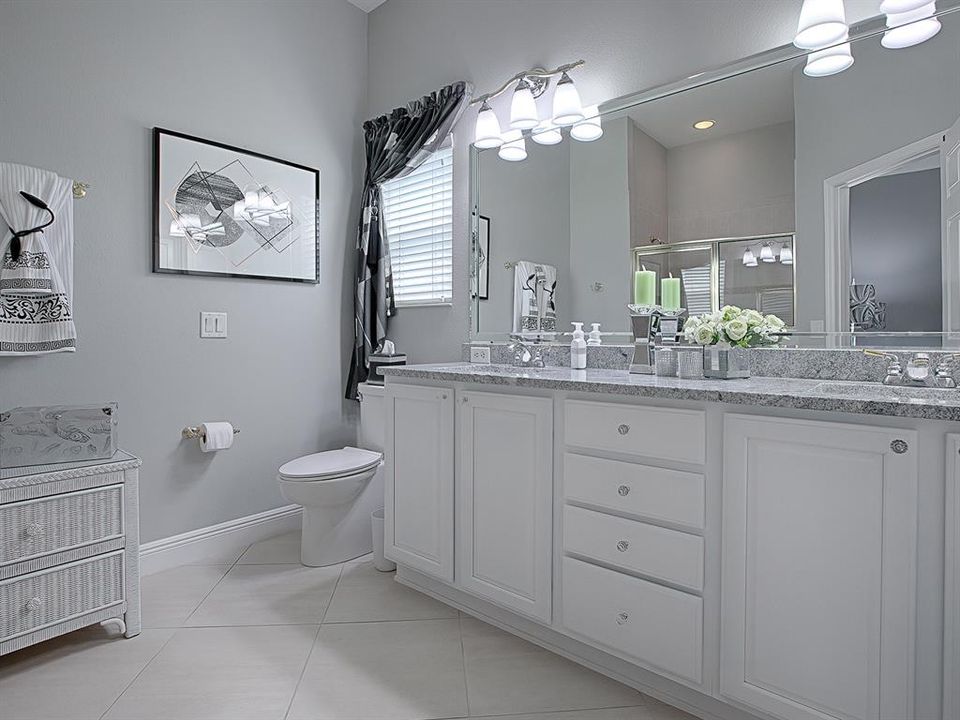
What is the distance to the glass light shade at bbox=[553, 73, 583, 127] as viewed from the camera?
2.34 metres

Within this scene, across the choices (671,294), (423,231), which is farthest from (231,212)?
(671,294)

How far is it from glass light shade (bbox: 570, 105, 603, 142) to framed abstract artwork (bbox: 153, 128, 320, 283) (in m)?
1.41

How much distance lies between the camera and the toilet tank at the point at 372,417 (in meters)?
2.92

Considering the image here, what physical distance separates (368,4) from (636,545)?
3.13m

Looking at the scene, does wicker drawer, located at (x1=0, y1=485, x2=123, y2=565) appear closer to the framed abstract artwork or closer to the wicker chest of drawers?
the wicker chest of drawers

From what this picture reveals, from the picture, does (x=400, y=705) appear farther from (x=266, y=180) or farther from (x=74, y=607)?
(x=266, y=180)

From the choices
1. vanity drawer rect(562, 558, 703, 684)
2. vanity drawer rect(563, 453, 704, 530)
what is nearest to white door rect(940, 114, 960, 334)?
vanity drawer rect(563, 453, 704, 530)

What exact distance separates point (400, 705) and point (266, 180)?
2.35 m

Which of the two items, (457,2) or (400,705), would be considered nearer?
(400,705)

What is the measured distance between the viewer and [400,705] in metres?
1.61

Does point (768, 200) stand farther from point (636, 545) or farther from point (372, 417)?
point (372, 417)

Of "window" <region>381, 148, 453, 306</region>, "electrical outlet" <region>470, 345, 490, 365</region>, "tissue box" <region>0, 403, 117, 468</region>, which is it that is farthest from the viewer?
"window" <region>381, 148, 453, 306</region>

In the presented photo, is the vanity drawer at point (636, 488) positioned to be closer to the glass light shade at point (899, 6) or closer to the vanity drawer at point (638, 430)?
the vanity drawer at point (638, 430)

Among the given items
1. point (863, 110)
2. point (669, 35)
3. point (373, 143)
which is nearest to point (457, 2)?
point (373, 143)
